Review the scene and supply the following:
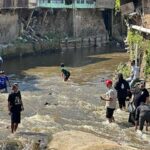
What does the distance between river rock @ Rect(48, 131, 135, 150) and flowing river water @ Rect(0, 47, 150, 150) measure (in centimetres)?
65

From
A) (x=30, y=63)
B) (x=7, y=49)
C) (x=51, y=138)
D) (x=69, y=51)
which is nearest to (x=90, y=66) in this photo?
(x=30, y=63)

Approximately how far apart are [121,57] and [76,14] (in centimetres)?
1240

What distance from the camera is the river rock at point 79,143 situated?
43.0 ft

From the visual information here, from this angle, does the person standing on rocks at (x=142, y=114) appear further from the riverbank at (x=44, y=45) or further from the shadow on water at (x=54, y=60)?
the riverbank at (x=44, y=45)

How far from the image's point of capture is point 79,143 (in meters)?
13.5

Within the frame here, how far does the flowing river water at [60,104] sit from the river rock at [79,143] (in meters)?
0.65

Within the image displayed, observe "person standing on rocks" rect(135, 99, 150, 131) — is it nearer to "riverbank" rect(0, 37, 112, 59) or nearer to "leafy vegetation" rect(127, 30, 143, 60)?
"leafy vegetation" rect(127, 30, 143, 60)

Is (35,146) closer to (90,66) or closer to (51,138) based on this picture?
(51,138)

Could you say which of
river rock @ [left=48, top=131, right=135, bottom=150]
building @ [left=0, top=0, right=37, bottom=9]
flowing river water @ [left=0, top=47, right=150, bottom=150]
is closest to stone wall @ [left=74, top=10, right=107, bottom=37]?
building @ [left=0, top=0, right=37, bottom=9]

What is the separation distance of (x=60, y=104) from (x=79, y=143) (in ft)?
26.4

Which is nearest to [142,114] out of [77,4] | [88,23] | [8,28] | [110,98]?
[110,98]

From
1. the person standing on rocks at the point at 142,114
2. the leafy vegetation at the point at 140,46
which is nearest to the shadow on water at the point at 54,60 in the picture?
→ the leafy vegetation at the point at 140,46

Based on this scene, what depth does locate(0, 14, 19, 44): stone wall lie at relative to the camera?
42.8m

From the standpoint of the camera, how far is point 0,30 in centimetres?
4250
